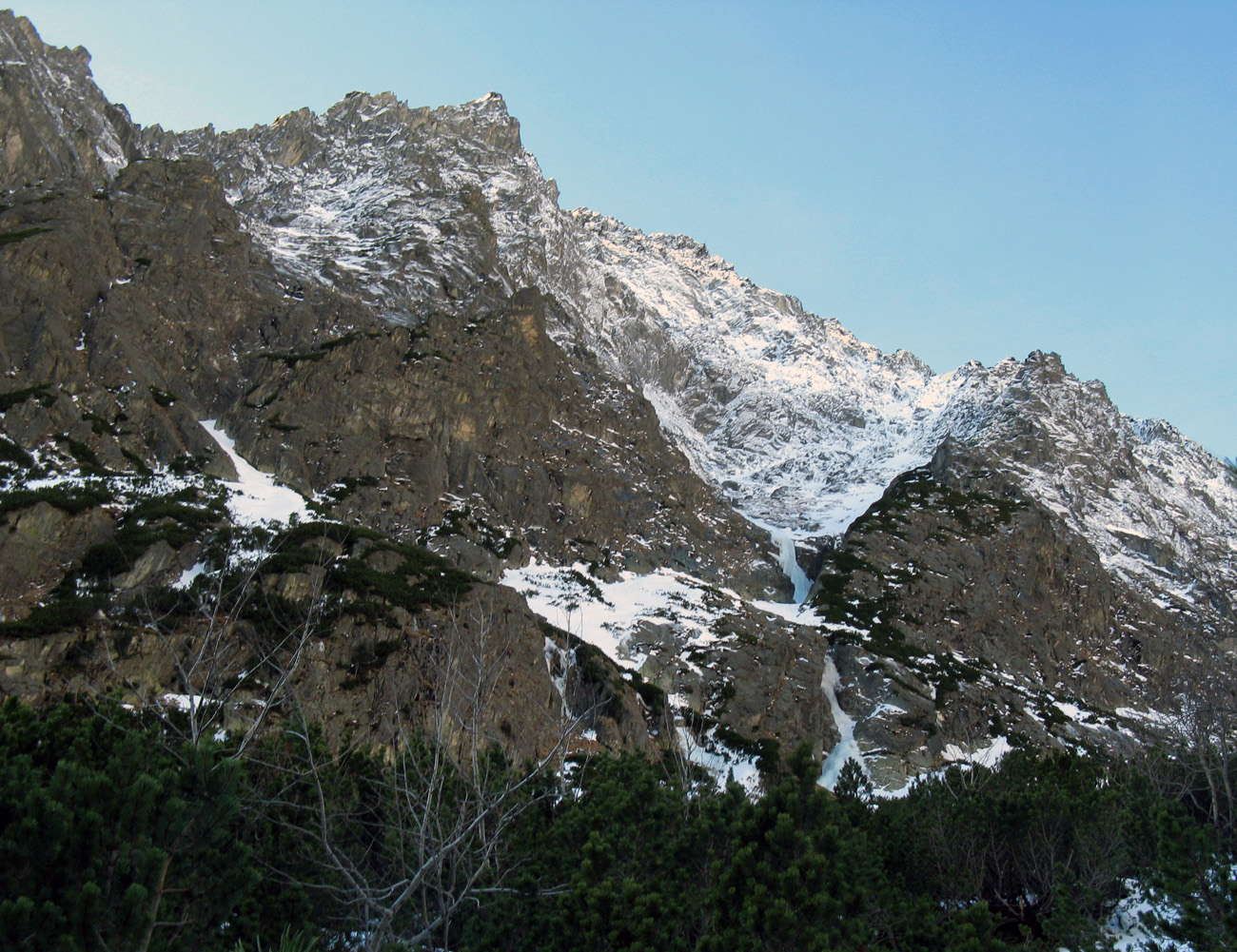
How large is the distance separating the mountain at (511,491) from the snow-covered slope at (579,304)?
1.13m

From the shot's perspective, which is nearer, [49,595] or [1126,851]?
[1126,851]

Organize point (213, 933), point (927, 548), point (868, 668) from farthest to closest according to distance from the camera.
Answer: point (927, 548), point (868, 668), point (213, 933)

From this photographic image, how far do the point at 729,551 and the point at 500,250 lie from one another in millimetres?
77808

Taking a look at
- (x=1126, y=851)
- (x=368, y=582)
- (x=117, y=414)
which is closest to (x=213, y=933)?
(x=1126, y=851)

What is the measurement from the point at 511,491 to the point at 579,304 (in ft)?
300

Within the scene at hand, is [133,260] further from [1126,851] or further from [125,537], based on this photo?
[1126,851]

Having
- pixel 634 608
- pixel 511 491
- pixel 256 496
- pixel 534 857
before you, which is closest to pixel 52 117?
pixel 256 496

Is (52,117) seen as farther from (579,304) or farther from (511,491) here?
(579,304)

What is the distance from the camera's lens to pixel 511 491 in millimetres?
89438

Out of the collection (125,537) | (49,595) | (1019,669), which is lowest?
(49,595)

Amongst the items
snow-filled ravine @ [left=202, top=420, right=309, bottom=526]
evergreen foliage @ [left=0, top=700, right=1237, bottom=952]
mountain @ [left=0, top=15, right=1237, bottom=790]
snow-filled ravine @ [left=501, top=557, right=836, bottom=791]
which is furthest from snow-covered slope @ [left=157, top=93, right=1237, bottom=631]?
evergreen foliage @ [left=0, top=700, right=1237, bottom=952]

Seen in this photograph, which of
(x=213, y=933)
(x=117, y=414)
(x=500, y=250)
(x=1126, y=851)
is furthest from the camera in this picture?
(x=500, y=250)

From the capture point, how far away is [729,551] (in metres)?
105

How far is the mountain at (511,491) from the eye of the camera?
5503 centimetres
